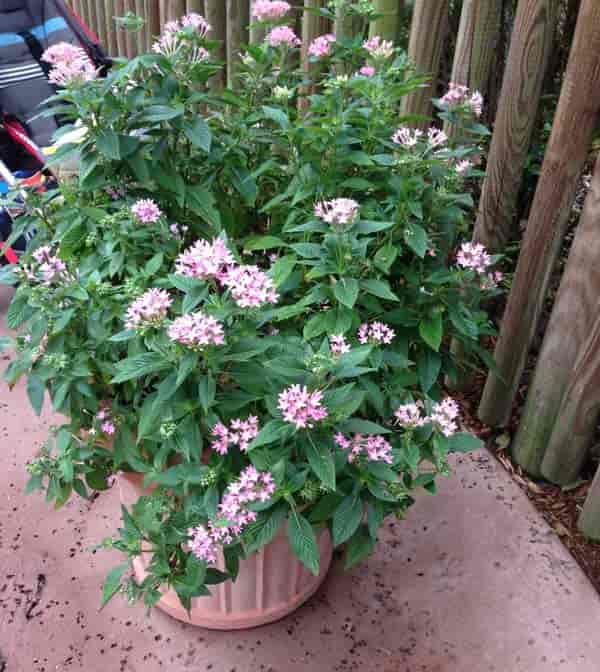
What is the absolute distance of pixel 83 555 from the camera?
2.11 m

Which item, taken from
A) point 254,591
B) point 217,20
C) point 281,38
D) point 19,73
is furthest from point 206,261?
point 19,73

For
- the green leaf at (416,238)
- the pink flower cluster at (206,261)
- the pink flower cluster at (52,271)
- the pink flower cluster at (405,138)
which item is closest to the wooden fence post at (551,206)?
the pink flower cluster at (405,138)

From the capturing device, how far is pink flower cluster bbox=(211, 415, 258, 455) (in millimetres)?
1267

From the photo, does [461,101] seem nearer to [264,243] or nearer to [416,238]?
[416,238]

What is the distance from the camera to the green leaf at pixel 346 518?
4.47 feet

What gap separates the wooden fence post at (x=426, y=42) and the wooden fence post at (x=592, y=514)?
4.34 ft

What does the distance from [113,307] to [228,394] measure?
0.35 m

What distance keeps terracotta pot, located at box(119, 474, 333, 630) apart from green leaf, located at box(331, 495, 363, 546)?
0.33m

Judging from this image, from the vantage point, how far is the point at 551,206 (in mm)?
2008

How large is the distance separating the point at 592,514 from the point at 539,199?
96cm

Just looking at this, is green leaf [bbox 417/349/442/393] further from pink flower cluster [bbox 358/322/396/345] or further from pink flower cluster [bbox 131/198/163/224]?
pink flower cluster [bbox 131/198/163/224]

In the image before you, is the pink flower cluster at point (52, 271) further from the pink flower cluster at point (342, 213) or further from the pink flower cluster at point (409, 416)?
the pink flower cluster at point (409, 416)

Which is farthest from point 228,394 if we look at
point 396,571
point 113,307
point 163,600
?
point 396,571

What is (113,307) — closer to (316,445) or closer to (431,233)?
(316,445)
